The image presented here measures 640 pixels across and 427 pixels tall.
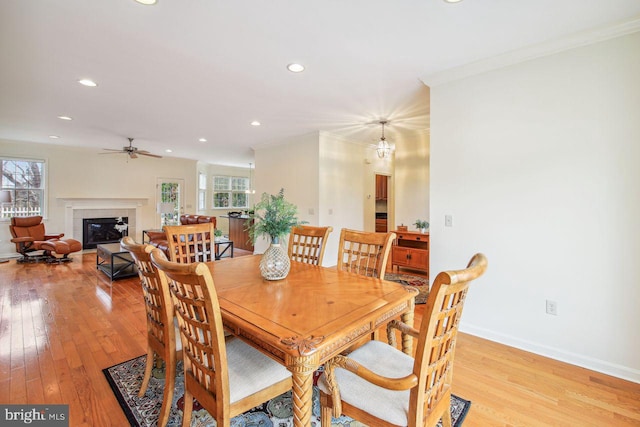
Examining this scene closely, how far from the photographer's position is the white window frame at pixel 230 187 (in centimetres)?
1039

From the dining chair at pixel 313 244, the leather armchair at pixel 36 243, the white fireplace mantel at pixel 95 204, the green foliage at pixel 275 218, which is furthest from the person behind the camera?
the white fireplace mantel at pixel 95 204

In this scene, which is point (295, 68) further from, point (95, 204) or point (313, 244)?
point (95, 204)

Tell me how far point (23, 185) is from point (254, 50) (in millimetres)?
7248

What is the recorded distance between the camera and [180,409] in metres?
1.79

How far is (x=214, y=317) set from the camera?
1.09 meters

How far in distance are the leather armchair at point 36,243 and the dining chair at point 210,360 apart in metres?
6.02

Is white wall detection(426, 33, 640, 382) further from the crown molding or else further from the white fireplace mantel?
the white fireplace mantel

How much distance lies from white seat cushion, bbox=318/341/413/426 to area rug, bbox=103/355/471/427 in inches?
20.6

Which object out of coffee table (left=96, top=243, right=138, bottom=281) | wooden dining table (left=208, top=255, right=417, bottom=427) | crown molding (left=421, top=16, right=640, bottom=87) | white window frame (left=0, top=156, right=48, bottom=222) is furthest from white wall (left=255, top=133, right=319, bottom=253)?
white window frame (left=0, top=156, right=48, bottom=222)

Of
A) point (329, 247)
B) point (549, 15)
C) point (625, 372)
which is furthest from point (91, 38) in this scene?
point (625, 372)

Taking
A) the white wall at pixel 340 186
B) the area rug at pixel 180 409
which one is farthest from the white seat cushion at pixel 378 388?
the white wall at pixel 340 186

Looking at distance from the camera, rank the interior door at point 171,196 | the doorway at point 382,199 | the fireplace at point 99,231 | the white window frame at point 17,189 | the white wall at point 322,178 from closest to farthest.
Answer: the white wall at point 322,178, the white window frame at point 17,189, the fireplace at point 99,231, the doorway at point 382,199, the interior door at point 171,196

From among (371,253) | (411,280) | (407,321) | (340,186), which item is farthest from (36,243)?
(407,321)

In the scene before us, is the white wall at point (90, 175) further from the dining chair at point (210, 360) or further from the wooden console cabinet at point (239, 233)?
the dining chair at point (210, 360)
